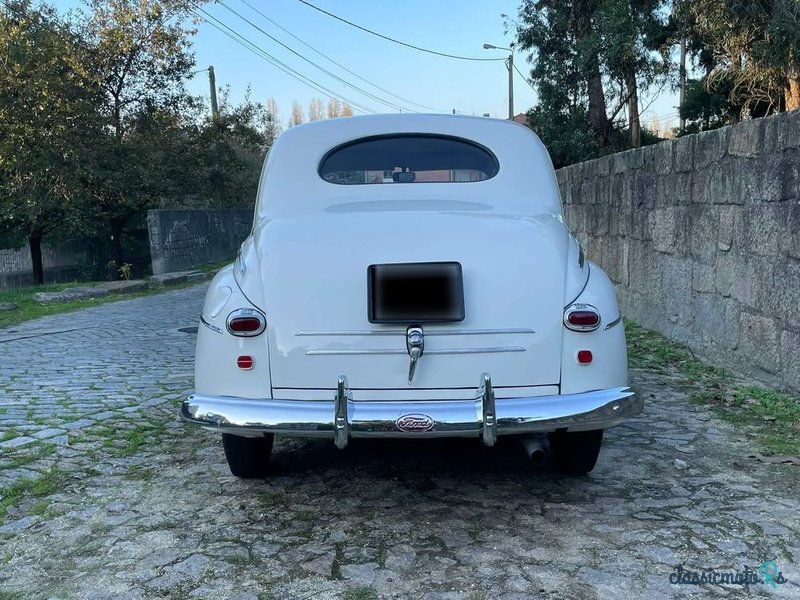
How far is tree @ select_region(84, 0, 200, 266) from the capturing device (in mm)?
16188

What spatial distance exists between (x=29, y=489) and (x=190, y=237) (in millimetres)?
15254

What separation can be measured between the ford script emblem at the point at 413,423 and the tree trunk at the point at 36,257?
A: 740 inches

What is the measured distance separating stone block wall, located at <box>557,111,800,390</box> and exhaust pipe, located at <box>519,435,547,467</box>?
7.88 feet

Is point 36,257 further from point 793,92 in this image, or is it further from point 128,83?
→ point 793,92

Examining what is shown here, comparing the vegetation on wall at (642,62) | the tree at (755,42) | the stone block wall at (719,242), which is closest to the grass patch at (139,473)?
the stone block wall at (719,242)

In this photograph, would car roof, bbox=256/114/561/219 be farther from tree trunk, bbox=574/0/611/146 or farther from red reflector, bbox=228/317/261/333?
tree trunk, bbox=574/0/611/146

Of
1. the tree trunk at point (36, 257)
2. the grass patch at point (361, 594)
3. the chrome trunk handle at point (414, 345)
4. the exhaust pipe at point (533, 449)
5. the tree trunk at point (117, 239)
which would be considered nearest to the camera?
the grass patch at point (361, 594)

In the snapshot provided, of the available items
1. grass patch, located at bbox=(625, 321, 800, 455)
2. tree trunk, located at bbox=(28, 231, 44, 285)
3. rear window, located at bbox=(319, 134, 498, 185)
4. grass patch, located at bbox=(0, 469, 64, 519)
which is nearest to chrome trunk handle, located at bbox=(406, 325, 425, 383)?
rear window, located at bbox=(319, 134, 498, 185)

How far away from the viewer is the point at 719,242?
572 cm

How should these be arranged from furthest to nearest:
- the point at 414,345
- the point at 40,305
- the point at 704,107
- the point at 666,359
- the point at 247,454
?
the point at 704,107 → the point at 40,305 → the point at 666,359 → the point at 247,454 → the point at 414,345

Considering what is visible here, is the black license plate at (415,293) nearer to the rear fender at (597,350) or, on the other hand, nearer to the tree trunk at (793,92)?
the rear fender at (597,350)

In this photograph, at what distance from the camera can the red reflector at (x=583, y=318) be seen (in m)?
2.99

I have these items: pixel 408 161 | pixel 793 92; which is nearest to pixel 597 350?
pixel 408 161

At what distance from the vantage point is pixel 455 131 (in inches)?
161
